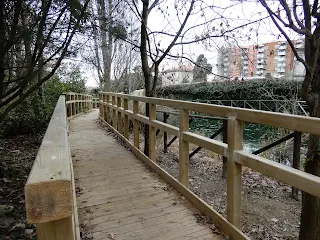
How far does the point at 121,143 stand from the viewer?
557cm

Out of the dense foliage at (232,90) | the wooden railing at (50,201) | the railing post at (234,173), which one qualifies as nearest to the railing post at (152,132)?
the railing post at (234,173)

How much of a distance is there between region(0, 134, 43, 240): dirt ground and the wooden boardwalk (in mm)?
700

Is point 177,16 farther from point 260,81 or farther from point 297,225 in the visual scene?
point 260,81

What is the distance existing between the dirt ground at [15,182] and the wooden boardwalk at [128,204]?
0.70 m

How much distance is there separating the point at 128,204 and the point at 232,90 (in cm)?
1324

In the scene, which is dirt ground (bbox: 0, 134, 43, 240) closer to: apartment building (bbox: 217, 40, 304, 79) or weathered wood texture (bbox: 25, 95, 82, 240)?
weathered wood texture (bbox: 25, 95, 82, 240)

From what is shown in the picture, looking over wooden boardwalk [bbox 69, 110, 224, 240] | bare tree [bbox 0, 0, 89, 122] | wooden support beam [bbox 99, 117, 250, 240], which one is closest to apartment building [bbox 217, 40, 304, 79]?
wooden support beam [bbox 99, 117, 250, 240]

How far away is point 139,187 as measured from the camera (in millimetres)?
3205

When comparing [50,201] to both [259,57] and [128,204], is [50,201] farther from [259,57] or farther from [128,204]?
[259,57]

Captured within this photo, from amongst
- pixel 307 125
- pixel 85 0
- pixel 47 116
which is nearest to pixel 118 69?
pixel 47 116

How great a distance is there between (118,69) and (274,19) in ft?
35.5

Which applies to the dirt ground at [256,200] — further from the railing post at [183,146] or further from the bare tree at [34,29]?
the bare tree at [34,29]

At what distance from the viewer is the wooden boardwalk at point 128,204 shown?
225 centimetres

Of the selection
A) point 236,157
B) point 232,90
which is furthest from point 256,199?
point 232,90
